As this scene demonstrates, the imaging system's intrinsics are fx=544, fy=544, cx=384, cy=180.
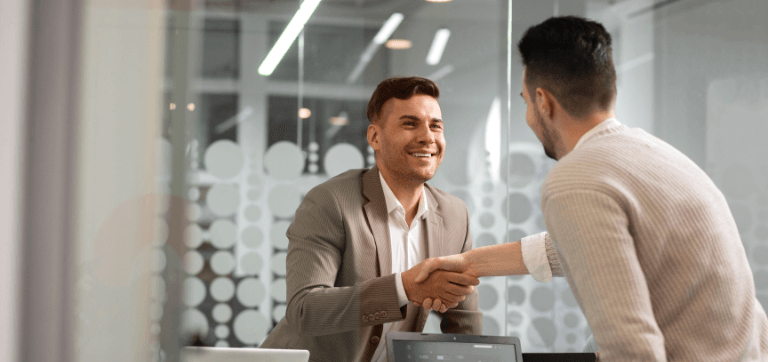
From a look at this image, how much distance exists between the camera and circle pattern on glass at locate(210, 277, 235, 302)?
224 centimetres

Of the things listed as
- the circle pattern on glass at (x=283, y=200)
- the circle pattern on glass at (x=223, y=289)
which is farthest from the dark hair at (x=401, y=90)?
the circle pattern on glass at (x=223, y=289)

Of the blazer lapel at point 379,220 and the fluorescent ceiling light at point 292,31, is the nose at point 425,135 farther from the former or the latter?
the fluorescent ceiling light at point 292,31

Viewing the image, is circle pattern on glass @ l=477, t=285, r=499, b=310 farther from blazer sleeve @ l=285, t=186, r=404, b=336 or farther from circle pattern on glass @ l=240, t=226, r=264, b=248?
blazer sleeve @ l=285, t=186, r=404, b=336

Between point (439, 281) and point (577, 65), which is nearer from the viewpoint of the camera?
point (577, 65)

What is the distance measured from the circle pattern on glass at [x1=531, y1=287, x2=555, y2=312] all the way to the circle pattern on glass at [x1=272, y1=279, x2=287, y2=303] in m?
1.52

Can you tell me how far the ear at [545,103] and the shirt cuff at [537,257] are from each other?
511mm

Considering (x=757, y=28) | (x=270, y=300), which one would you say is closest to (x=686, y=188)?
(x=270, y=300)

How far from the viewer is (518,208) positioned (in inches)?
128

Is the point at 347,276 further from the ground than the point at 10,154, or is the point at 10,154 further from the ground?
the point at 10,154

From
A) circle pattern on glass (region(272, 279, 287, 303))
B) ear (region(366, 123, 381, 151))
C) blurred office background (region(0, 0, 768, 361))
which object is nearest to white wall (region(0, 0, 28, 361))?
blurred office background (region(0, 0, 768, 361))

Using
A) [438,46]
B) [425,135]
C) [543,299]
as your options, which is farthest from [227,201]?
[543,299]

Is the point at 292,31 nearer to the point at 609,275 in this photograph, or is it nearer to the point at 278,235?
the point at 278,235

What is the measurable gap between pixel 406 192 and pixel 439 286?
1.39 feet

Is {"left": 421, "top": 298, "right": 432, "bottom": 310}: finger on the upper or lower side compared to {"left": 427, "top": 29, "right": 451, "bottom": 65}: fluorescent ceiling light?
lower
